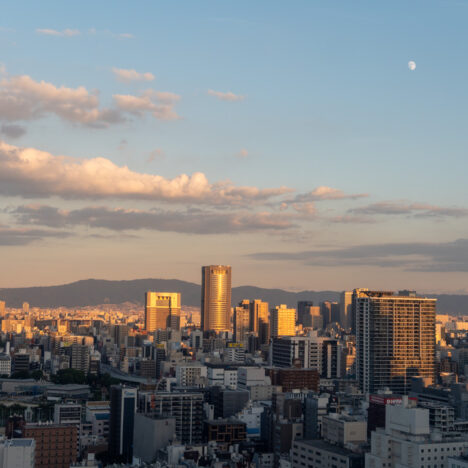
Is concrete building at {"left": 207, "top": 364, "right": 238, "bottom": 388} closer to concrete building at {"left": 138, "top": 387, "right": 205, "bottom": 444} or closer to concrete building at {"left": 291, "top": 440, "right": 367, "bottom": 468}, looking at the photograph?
concrete building at {"left": 138, "top": 387, "right": 205, "bottom": 444}

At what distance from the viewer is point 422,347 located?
282ft

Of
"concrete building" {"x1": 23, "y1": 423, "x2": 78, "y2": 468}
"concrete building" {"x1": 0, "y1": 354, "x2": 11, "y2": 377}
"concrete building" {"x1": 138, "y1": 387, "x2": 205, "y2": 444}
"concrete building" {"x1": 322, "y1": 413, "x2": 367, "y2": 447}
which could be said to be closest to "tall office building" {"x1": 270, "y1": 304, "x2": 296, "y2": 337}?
"concrete building" {"x1": 0, "y1": 354, "x2": 11, "y2": 377}

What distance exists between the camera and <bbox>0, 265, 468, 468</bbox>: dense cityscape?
143 feet

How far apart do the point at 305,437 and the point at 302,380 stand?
28.8 meters

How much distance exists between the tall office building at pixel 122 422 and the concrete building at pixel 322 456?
1443 centimetres

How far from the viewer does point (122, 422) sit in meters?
57.9

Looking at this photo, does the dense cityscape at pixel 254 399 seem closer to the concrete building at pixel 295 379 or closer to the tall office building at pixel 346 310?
the concrete building at pixel 295 379

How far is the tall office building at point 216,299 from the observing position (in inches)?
7579

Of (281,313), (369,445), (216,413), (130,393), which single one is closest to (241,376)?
(216,413)

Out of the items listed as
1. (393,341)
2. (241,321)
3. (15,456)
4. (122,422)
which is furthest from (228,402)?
(241,321)

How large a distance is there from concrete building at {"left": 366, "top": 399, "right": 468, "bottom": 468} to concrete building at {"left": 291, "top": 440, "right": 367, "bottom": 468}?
176 cm

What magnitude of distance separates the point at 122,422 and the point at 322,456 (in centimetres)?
1906

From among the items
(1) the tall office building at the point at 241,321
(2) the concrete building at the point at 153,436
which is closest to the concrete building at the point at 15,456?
(2) the concrete building at the point at 153,436

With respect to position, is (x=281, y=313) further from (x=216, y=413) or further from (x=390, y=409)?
(x=390, y=409)
